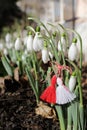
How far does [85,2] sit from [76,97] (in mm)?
4208

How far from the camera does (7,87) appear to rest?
3.05m

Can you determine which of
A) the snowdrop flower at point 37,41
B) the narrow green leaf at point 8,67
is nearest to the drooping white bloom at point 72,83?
the snowdrop flower at point 37,41

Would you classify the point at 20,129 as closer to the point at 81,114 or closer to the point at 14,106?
the point at 14,106

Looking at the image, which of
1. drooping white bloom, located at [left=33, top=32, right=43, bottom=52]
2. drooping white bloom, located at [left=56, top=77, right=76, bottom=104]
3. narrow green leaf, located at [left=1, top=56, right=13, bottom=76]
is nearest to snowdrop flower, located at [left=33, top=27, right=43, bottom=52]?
drooping white bloom, located at [left=33, top=32, right=43, bottom=52]

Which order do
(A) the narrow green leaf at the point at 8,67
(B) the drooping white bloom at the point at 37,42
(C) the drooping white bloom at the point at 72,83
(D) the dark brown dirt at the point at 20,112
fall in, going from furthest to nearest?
1. (A) the narrow green leaf at the point at 8,67
2. (D) the dark brown dirt at the point at 20,112
3. (B) the drooping white bloom at the point at 37,42
4. (C) the drooping white bloom at the point at 72,83

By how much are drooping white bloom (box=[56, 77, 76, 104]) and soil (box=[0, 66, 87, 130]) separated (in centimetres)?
33

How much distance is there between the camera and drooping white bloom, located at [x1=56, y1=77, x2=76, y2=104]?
229 centimetres

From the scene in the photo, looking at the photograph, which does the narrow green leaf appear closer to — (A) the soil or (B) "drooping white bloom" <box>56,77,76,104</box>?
(A) the soil

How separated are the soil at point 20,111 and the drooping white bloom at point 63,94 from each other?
327 millimetres

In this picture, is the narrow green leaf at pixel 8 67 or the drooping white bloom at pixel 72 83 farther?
the narrow green leaf at pixel 8 67

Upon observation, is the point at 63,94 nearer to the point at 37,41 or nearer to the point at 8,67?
the point at 37,41

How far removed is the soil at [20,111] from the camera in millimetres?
2558

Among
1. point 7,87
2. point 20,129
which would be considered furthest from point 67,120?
point 7,87

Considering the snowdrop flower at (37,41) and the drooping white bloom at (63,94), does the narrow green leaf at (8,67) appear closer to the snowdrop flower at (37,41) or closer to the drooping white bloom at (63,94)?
the snowdrop flower at (37,41)
